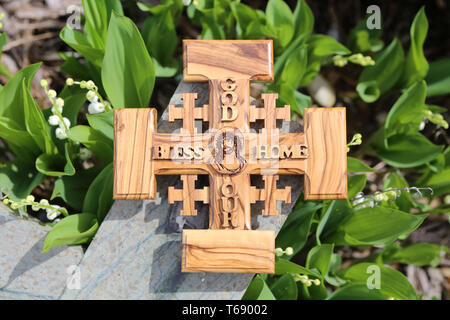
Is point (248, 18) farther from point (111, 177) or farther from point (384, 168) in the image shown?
point (384, 168)

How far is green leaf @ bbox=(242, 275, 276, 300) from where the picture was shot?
47.4 inches

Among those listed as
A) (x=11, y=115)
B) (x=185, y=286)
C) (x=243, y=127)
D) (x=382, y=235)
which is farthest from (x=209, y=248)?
(x=11, y=115)

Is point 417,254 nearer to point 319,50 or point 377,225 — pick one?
point 377,225

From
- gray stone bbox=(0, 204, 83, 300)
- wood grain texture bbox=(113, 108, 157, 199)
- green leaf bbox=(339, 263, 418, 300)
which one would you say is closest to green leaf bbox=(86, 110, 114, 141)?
wood grain texture bbox=(113, 108, 157, 199)

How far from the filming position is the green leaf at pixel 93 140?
1.14m

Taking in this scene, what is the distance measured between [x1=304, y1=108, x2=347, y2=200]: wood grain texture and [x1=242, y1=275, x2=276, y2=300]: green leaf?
0.32 m

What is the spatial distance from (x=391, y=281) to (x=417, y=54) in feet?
2.57

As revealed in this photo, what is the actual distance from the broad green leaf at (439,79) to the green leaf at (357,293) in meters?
0.76

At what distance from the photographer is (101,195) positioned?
46.2 inches

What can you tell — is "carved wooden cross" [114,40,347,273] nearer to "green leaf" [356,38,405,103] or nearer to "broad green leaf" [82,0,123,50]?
"broad green leaf" [82,0,123,50]

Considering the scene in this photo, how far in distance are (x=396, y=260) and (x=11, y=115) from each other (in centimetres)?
145

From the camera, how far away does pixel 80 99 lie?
125 cm

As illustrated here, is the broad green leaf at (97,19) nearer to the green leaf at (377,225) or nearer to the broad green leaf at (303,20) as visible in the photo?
the broad green leaf at (303,20)

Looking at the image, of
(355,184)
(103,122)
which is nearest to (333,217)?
(355,184)
